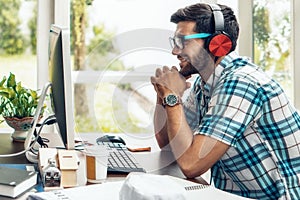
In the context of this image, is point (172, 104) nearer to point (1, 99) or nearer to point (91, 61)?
point (91, 61)

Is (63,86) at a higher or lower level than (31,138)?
higher

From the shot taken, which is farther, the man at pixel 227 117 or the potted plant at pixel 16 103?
the potted plant at pixel 16 103

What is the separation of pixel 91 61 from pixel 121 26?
1241 mm

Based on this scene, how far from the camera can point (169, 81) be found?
188 centimetres

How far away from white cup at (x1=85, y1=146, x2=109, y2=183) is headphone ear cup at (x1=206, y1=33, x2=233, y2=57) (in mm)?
541

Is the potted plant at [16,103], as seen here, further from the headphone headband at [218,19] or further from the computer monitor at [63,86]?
the headphone headband at [218,19]

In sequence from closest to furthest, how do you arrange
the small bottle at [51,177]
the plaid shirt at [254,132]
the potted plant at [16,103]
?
the small bottle at [51,177] < the plaid shirt at [254,132] < the potted plant at [16,103]

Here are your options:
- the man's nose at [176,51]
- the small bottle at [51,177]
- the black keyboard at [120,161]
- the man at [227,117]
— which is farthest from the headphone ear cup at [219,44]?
the small bottle at [51,177]

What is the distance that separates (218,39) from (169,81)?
0.23m

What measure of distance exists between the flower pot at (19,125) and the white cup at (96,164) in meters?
0.66

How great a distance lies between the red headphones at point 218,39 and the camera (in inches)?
70.0

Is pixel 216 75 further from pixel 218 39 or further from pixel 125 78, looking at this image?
pixel 125 78

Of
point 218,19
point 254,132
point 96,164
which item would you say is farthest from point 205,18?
point 96,164

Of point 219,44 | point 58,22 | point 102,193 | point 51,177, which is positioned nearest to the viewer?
point 102,193
